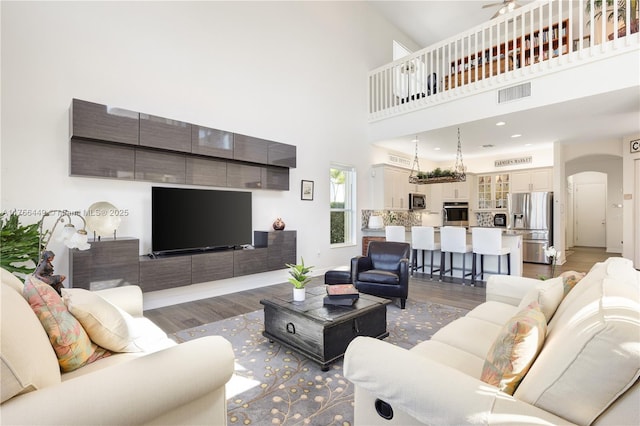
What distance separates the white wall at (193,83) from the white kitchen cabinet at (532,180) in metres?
4.26

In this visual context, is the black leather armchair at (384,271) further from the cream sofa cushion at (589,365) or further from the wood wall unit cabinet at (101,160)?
the wood wall unit cabinet at (101,160)

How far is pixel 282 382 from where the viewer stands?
88.7 inches

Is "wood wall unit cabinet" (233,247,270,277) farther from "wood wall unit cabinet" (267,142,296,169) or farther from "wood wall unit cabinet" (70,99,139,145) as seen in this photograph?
"wood wall unit cabinet" (70,99,139,145)

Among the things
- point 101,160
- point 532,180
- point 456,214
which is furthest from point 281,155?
point 532,180

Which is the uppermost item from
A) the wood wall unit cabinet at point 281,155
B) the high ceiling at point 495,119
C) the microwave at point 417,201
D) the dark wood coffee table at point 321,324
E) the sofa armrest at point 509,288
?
the high ceiling at point 495,119

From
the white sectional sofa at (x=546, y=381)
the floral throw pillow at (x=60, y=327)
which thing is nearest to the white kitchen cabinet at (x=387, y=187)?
the white sectional sofa at (x=546, y=381)

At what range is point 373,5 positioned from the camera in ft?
25.1

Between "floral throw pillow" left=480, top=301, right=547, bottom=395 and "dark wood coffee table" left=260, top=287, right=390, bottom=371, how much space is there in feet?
4.47

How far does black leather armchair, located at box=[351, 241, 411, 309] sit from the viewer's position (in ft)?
12.9

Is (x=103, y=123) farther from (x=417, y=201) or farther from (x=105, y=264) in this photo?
(x=417, y=201)

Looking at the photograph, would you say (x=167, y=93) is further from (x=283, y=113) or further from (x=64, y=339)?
(x=64, y=339)

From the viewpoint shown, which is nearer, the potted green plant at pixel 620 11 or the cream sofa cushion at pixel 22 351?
the cream sofa cushion at pixel 22 351

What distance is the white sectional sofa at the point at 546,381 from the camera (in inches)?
33.7

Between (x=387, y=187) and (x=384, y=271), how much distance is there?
12.2 ft
